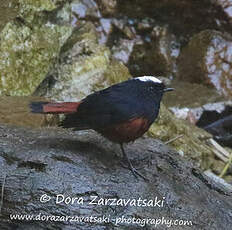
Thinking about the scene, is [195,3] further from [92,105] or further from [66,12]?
[92,105]

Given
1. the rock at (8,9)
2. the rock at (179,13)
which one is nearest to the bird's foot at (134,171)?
the rock at (8,9)

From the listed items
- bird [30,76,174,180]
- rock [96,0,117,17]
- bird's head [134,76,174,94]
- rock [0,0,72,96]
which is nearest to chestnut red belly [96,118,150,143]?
bird [30,76,174,180]

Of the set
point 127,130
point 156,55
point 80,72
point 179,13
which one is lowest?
point 156,55

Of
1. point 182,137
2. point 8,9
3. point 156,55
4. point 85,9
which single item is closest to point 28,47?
point 8,9

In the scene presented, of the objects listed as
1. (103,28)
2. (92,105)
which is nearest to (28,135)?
(92,105)

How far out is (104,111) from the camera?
407 cm

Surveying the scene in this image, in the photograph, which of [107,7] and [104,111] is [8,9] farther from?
[104,111]

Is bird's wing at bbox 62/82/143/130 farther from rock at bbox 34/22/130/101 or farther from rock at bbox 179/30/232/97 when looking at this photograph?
rock at bbox 179/30/232/97

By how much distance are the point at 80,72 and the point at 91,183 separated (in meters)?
3.47

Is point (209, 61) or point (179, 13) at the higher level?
point (179, 13)

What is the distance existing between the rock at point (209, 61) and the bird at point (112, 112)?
19.1 feet

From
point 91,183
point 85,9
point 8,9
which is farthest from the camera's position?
point 85,9

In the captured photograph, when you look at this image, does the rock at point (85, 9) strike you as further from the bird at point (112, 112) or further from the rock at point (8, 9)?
the bird at point (112, 112)

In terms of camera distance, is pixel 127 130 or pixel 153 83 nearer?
pixel 127 130
